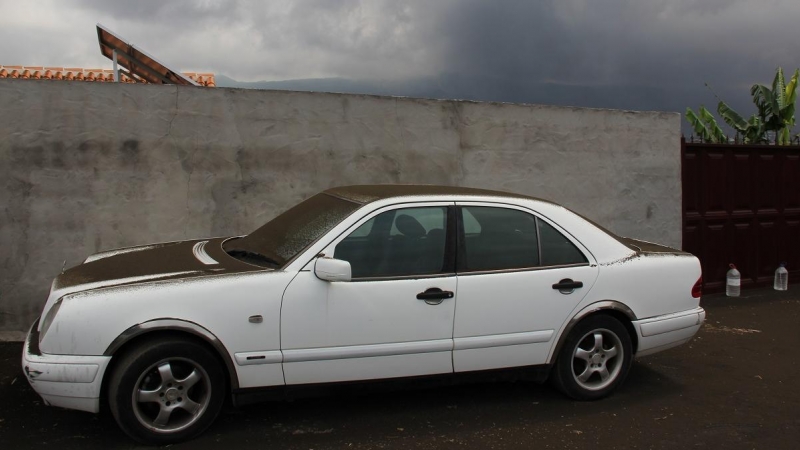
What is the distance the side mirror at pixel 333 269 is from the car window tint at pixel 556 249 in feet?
4.79

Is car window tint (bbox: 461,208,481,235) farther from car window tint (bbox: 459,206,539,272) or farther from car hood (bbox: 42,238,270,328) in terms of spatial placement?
car hood (bbox: 42,238,270,328)

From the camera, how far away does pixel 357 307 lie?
389cm

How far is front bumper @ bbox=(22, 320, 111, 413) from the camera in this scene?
3477 mm

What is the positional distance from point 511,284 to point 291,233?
1493 mm

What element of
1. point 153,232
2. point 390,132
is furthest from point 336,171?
point 153,232

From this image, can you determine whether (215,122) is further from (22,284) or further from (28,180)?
(22,284)

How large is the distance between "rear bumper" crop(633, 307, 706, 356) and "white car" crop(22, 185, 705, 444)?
0.01m

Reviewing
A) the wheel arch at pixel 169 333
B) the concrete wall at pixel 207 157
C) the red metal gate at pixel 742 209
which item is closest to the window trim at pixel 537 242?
the wheel arch at pixel 169 333

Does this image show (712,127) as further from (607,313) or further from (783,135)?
(607,313)

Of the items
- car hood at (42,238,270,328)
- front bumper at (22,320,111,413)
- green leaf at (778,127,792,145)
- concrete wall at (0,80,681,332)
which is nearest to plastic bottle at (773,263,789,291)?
concrete wall at (0,80,681,332)

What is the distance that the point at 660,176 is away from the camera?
27.9 ft

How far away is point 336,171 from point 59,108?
2.65 m

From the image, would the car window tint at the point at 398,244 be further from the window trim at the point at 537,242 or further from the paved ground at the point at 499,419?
the paved ground at the point at 499,419

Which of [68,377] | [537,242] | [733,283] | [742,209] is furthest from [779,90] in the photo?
[68,377]
